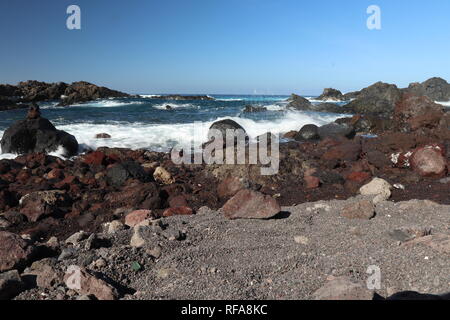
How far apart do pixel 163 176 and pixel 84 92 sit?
37.7 m

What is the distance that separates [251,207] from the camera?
173 inches

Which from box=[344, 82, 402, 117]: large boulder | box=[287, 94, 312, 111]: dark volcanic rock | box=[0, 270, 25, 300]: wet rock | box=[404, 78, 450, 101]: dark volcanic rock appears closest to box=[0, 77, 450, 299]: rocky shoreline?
box=[0, 270, 25, 300]: wet rock

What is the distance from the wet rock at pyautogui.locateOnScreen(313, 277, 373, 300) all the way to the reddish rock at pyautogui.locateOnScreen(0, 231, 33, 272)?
7.63 feet

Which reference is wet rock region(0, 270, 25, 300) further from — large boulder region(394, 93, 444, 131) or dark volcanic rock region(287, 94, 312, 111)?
dark volcanic rock region(287, 94, 312, 111)

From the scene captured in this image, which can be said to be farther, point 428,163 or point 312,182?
point 428,163

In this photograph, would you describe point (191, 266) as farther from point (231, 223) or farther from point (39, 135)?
point (39, 135)

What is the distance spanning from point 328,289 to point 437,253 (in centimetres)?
129

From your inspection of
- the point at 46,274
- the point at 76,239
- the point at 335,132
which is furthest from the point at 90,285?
the point at 335,132

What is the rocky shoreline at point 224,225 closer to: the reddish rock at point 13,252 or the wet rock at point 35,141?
the reddish rock at point 13,252

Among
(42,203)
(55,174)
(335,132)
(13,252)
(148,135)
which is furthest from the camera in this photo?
(148,135)

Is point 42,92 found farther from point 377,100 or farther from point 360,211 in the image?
point 360,211

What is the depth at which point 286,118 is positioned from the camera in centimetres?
1838
